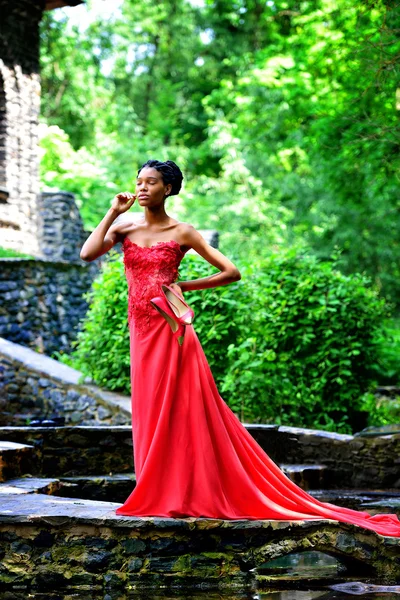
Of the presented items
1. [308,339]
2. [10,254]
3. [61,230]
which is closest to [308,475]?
[308,339]

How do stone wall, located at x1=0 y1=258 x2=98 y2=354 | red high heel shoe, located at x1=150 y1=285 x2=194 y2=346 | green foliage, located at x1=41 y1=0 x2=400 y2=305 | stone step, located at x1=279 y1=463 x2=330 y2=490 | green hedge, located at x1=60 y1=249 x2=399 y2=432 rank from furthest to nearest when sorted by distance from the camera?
green foliage, located at x1=41 y1=0 x2=400 y2=305 → stone wall, located at x1=0 y1=258 x2=98 y2=354 → green hedge, located at x1=60 y1=249 x2=399 y2=432 → stone step, located at x1=279 y1=463 x2=330 y2=490 → red high heel shoe, located at x1=150 y1=285 x2=194 y2=346

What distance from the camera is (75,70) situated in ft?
100

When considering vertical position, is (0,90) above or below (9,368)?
above

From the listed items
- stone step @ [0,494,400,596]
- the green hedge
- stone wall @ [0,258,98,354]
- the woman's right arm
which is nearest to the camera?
stone step @ [0,494,400,596]

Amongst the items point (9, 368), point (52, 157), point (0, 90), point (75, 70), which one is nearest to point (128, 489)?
point (9, 368)

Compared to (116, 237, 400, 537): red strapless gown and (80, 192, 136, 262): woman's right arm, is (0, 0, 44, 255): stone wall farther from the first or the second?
(116, 237, 400, 537): red strapless gown

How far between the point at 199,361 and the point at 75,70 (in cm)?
2677

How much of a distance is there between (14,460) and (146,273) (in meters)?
2.31

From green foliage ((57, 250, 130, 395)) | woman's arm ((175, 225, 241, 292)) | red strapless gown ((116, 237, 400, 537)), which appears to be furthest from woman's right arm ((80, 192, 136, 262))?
green foliage ((57, 250, 130, 395))

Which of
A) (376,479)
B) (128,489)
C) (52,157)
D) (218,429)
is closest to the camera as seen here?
(218,429)

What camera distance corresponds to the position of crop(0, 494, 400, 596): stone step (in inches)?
195

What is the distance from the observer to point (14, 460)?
6934 mm

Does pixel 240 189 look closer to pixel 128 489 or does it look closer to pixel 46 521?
pixel 128 489

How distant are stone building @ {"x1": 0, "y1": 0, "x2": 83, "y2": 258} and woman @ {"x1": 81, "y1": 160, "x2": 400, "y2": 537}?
1184 cm
